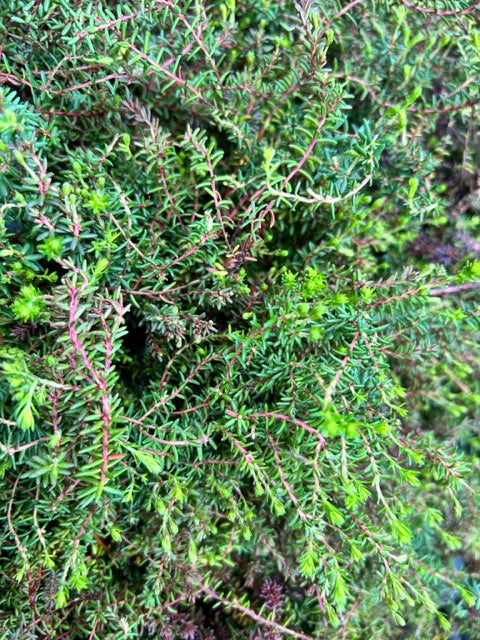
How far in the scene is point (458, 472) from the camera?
193 cm

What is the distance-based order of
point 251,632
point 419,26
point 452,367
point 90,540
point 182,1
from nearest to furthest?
point 90,540 < point 182,1 < point 251,632 < point 419,26 < point 452,367

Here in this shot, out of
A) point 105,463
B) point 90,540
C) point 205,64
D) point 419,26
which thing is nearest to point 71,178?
point 205,64

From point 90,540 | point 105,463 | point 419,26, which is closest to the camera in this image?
point 105,463

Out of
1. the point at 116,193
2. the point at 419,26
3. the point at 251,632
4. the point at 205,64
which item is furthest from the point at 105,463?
the point at 419,26

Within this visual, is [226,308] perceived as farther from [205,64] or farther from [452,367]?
[452,367]

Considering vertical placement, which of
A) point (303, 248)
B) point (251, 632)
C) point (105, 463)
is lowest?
point (251, 632)

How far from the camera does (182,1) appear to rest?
1.88 metres

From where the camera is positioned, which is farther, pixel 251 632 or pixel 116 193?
pixel 251 632

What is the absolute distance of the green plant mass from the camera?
1642mm

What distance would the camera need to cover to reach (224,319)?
2.13m

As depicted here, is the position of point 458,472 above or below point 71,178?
below

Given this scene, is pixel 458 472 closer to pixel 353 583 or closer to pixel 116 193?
pixel 353 583

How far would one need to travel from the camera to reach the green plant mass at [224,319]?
64.6 inches

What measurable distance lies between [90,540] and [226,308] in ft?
3.12
